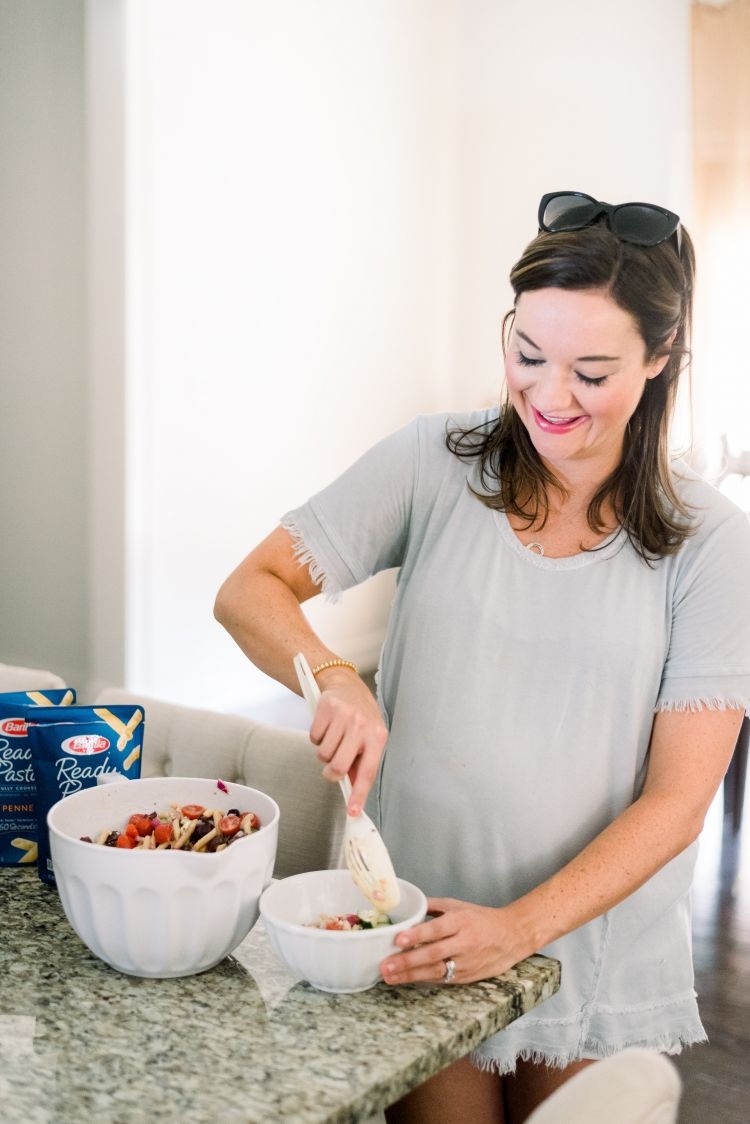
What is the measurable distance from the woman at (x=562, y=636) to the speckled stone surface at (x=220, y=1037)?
0.21 meters

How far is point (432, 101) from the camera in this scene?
5.68 m

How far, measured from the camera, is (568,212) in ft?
3.79

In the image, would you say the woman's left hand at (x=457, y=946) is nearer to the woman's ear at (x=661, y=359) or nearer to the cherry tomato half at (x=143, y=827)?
the cherry tomato half at (x=143, y=827)

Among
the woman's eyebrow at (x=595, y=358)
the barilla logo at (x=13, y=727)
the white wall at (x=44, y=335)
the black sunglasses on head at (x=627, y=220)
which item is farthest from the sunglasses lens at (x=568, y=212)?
the white wall at (x=44, y=335)

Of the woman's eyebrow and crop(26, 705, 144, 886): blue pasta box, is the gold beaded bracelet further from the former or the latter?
the woman's eyebrow

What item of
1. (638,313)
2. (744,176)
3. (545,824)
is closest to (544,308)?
(638,313)

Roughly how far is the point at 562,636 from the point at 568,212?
434 millimetres

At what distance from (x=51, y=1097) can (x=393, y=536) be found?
0.69 m

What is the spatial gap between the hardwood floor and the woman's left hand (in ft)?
4.54

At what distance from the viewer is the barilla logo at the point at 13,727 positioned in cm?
119

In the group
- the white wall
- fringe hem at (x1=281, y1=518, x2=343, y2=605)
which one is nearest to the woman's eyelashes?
fringe hem at (x1=281, y1=518, x2=343, y2=605)

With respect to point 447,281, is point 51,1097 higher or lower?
lower

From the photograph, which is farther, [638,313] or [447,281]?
[447,281]

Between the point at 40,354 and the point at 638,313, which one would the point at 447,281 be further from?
the point at 638,313
